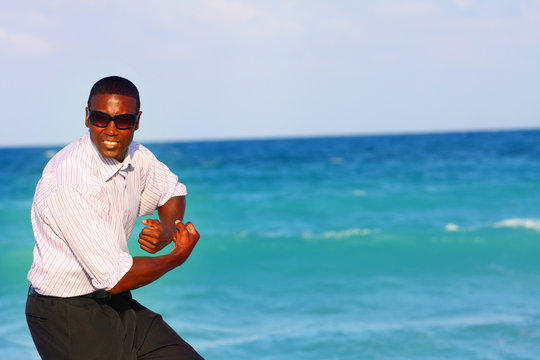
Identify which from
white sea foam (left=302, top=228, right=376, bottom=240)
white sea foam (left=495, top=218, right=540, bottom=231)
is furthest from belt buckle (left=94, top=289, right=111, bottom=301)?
white sea foam (left=495, top=218, right=540, bottom=231)

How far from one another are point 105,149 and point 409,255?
8071 millimetres

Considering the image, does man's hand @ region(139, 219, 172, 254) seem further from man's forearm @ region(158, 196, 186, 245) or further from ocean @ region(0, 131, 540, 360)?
ocean @ region(0, 131, 540, 360)

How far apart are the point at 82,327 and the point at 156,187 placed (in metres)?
0.62

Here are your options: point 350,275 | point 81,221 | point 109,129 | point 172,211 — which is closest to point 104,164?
point 109,129

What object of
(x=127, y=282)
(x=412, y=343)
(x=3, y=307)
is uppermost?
(x=127, y=282)

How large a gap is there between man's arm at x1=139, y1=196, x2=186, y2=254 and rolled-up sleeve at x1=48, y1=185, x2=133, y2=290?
248mm

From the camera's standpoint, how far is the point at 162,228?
2.50 meters

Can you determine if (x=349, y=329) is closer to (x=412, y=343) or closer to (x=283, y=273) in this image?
(x=412, y=343)

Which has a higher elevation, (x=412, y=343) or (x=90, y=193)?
(x=90, y=193)

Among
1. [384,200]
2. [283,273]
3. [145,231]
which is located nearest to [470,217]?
[384,200]

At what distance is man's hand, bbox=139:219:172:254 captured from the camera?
2.44 metres

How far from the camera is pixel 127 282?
2.12 metres

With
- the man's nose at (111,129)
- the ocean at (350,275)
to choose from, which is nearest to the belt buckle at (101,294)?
the man's nose at (111,129)

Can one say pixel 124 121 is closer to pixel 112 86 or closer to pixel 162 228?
pixel 112 86
